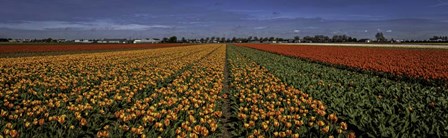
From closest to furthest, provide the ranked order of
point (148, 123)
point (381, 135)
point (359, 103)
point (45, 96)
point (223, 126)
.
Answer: point (381, 135), point (148, 123), point (223, 126), point (359, 103), point (45, 96)

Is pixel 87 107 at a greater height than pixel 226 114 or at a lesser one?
greater

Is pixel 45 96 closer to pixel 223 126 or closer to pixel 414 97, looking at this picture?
pixel 223 126

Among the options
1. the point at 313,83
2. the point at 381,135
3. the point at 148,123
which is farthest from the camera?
the point at 313,83

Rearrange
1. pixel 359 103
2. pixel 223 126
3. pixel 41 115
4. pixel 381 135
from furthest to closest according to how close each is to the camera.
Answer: pixel 359 103, pixel 223 126, pixel 41 115, pixel 381 135

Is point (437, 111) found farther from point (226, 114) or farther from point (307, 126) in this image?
point (226, 114)

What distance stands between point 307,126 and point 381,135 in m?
1.32

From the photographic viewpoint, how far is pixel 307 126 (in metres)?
5.88

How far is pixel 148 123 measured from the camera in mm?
5645

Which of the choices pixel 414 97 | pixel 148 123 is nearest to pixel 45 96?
pixel 148 123

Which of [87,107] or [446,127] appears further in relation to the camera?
[87,107]

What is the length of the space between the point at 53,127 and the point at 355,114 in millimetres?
5641

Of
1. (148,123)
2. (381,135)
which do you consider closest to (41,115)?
(148,123)

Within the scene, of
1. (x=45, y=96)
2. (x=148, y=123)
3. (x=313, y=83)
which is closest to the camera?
(x=148, y=123)

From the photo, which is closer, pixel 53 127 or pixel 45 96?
pixel 53 127
